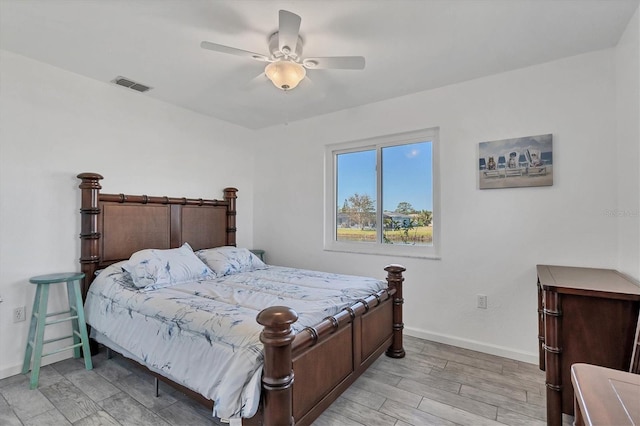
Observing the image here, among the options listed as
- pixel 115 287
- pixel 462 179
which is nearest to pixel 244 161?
pixel 115 287

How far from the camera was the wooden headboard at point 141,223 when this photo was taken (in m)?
2.74

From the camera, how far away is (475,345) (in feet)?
9.32

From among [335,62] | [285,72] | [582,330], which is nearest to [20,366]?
[285,72]

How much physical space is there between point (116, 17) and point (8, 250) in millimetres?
1998

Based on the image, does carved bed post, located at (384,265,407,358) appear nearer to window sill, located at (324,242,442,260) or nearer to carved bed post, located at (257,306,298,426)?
window sill, located at (324,242,442,260)

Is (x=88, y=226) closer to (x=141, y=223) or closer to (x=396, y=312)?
(x=141, y=223)

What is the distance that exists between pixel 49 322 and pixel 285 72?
9.06ft

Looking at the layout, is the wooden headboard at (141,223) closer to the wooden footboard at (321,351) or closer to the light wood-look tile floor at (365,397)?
the light wood-look tile floor at (365,397)

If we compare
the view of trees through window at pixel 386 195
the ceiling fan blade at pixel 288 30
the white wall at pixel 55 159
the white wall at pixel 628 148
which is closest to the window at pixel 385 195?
the view of trees through window at pixel 386 195

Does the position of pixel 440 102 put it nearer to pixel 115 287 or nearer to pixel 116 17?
pixel 116 17

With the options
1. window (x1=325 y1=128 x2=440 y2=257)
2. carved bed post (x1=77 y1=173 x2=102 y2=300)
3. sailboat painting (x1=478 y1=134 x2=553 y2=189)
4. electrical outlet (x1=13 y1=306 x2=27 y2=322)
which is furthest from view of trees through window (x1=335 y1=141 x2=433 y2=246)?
electrical outlet (x1=13 y1=306 x2=27 y2=322)

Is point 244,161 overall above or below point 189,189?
above

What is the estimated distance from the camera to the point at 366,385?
7.38 ft

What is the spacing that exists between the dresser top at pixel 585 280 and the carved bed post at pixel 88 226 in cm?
349
